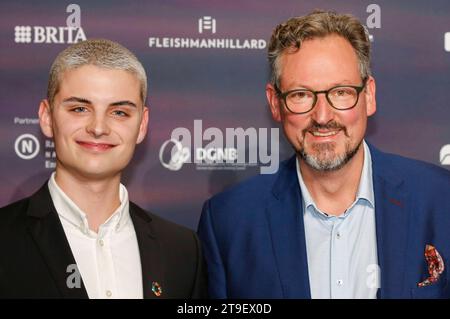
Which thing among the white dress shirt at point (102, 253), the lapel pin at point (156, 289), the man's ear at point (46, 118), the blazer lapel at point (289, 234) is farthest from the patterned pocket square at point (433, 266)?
the man's ear at point (46, 118)

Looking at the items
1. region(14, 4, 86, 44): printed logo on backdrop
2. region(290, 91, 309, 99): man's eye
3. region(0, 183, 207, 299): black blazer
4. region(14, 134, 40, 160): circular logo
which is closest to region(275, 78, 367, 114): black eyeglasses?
region(290, 91, 309, 99): man's eye

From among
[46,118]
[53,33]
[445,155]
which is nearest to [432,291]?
[445,155]

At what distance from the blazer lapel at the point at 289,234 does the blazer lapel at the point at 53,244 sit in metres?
0.91

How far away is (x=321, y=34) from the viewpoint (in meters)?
3.31

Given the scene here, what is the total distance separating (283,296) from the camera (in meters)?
3.20

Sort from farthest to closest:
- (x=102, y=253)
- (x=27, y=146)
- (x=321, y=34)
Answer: (x=27, y=146), (x=321, y=34), (x=102, y=253)

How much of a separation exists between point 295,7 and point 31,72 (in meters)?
1.55

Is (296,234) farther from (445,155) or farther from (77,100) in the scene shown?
(445,155)

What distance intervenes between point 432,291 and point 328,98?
96 cm

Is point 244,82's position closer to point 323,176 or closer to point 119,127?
point 323,176

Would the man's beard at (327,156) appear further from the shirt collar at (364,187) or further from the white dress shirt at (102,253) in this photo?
the white dress shirt at (102,253)

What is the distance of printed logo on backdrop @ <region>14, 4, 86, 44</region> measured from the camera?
161 inches

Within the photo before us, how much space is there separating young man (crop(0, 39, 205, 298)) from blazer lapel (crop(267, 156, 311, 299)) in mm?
468
